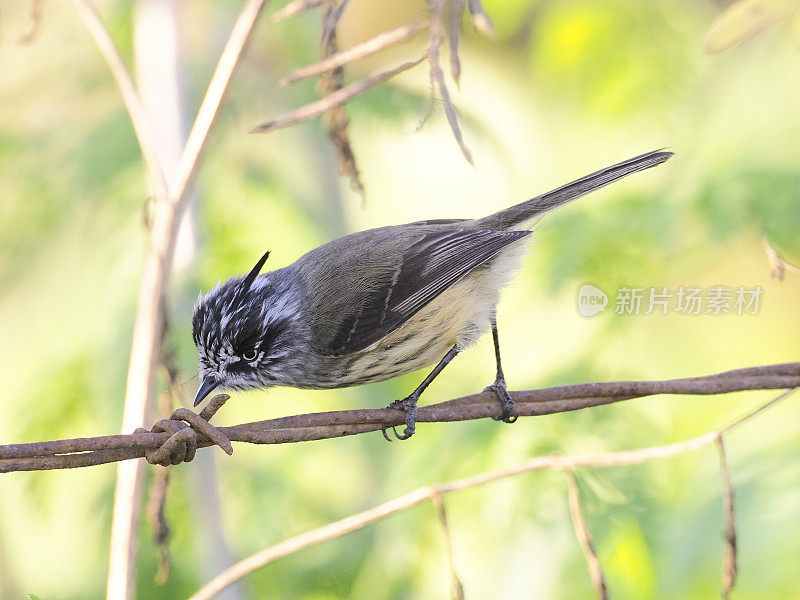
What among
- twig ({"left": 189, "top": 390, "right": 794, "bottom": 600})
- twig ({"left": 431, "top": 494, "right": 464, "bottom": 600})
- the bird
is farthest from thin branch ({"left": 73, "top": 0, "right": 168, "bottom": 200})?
twig ({"left": 431, "top": 494, "right": 464, "bottom": 600})

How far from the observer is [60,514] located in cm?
501

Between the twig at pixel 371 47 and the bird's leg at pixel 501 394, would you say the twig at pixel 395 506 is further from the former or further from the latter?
the twig at pixel 371 47

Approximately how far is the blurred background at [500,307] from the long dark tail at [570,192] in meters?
0.20

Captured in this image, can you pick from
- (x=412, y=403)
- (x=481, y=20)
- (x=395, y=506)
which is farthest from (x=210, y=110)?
(x=395, y=506)

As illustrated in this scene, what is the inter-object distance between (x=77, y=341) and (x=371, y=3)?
3.12m

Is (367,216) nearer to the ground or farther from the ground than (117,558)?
farther from the ground

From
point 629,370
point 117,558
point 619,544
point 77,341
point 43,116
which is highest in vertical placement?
point 43,116

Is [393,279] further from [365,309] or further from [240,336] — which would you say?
[240,336]

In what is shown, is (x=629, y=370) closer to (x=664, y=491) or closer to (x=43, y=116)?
(x=664, y=491)

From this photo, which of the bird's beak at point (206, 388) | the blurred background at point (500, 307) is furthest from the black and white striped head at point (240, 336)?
the blurred background at point (500, 307)

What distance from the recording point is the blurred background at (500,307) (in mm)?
3324

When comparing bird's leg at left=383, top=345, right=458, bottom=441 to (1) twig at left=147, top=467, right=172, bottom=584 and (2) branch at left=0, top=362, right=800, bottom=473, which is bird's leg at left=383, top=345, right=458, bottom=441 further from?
(1) twig at left=147, top=467, right=172, bottom=584

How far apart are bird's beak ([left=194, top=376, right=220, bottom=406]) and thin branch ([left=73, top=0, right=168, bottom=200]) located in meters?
0.76

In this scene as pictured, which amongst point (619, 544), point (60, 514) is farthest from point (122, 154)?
point (619, 544)
